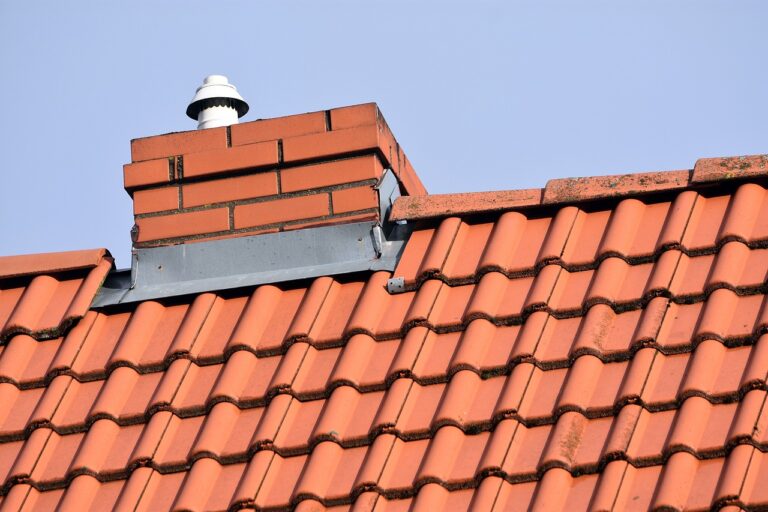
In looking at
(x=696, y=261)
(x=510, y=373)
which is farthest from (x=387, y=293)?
(x=696, y=261)

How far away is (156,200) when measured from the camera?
684 cm

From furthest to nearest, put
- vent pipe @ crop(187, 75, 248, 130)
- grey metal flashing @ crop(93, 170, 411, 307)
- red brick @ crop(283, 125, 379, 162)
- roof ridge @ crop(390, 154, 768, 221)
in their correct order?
vent pipe @ crop(187, 75, 248, 130)
red brick @ crop(283, 125, 379, 162)
grey metal flashing @ crop(93, 170, 411, 307)
roof ridge @ crop(390, 154, 768, 221)

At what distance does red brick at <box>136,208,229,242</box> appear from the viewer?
670cm

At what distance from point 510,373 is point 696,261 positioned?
85 cm

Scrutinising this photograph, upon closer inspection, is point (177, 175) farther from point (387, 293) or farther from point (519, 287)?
point (519, 287)

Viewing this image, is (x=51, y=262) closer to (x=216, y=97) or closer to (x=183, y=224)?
(x=183, y=224)

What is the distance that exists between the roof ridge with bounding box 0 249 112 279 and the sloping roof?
0.07 ft

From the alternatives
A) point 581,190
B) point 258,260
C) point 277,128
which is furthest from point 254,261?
point 581,190

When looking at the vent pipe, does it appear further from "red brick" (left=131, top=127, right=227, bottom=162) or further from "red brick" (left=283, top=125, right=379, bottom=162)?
"red brick" (left=283, top=125, right=379, bottom=162)

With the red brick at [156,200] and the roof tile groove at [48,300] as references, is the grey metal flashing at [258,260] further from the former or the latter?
the red brick at [156,200]

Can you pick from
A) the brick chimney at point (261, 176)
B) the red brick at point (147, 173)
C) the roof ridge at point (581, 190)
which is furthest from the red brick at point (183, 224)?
the roof ridge at point (581, 190)

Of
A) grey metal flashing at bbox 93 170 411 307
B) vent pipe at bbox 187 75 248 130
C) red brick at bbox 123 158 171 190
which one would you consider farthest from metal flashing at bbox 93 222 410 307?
vent pipe at bbox 187 75 248 130

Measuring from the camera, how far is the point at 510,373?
221 inches

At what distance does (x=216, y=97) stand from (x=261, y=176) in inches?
29.3
